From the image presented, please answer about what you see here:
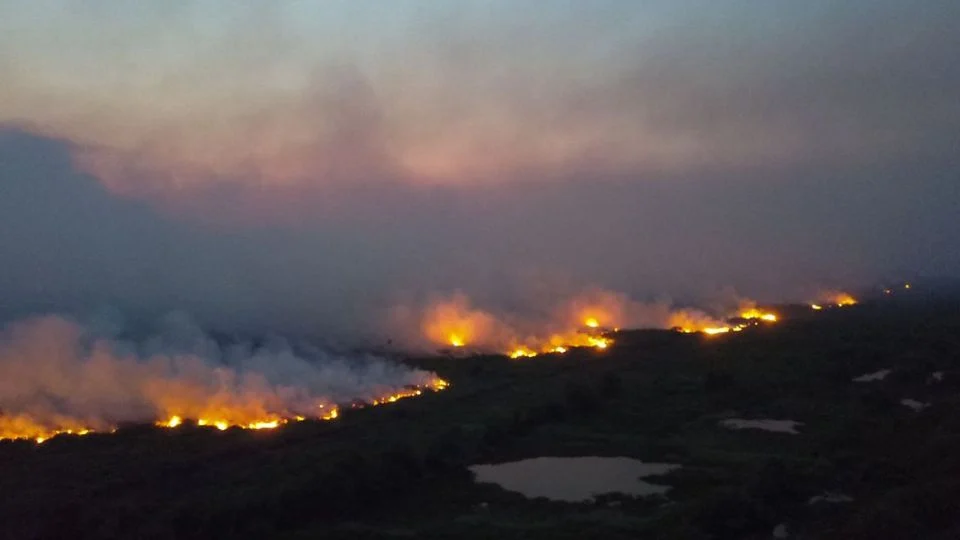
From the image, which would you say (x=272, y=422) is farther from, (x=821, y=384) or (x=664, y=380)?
(x=821, y=384)

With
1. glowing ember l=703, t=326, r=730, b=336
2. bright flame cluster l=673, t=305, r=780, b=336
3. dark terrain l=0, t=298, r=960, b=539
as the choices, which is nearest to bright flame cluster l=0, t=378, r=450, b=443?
dark terrain l=0, t=298, r=960, b=539

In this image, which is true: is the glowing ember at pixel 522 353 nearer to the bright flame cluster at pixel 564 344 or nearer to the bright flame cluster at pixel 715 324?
the bright flame cluster at pixel 564 344

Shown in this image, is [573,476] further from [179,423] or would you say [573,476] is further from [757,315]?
[757,315]

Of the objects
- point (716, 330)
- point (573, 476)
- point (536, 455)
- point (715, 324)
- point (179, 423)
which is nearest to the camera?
point (573, 476)

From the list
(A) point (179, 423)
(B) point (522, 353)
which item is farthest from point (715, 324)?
(A) point (179, 423)

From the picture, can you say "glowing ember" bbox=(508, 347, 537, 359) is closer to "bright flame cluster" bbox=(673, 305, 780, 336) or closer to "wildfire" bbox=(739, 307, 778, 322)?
"bright flame cluster" bbox=(673, 305, 780, 336)

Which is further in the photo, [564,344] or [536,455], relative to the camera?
[564,344]

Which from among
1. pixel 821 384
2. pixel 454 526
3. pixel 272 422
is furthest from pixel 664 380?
pixel 454 526
